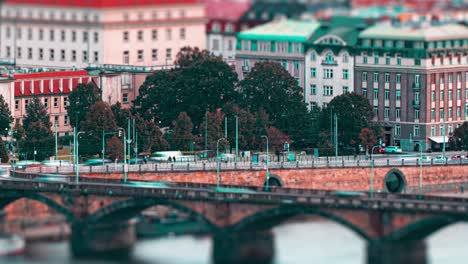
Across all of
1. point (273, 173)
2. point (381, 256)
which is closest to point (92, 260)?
point (381, 256)

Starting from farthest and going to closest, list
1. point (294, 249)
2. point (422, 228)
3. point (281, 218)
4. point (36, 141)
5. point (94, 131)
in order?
point (94, 131) < point (36, 141) < point (294, 249) < point (281, 218) < point (422, 228)

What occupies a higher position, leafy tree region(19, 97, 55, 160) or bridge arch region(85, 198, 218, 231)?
leafy tree region(19, 97, 55, 160)

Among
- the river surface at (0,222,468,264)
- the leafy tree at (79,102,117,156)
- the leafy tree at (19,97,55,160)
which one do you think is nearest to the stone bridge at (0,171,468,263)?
the river surface at (0,222,468,264)

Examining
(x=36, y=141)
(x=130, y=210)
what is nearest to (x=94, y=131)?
(x=36, y=141)

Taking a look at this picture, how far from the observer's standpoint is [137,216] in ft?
561

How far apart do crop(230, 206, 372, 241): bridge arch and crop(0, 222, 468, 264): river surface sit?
238 cm

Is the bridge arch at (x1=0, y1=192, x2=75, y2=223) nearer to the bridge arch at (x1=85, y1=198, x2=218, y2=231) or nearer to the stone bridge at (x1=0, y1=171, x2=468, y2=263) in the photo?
the stone bridge at (x1=0, y1=171, x2=468, y2=263)

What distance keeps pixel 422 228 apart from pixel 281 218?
11615 millimetres

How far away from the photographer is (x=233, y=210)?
159375mm

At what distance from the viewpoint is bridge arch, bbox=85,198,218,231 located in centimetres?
16088

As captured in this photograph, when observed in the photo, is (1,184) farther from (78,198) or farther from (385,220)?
(385,220)

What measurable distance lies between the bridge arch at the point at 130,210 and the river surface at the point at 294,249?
7.14 ft

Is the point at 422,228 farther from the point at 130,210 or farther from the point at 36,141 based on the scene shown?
the point at 36,141

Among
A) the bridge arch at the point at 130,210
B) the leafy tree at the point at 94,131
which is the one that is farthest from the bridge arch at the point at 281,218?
the leafy tree at the point at 94,131
